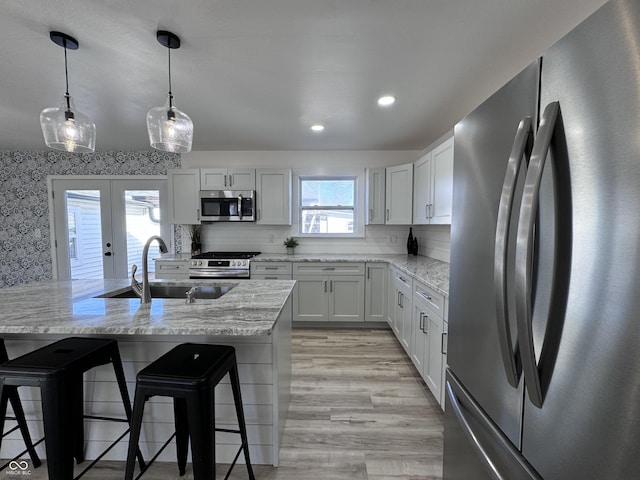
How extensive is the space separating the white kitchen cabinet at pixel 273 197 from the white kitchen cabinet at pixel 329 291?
0.76m

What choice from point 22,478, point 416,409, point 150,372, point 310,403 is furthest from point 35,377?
point 416,409

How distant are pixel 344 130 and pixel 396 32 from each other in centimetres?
167

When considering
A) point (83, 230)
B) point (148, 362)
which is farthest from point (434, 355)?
point (83, 230)

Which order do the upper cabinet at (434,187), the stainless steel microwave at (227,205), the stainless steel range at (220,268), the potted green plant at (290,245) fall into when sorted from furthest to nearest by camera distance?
the potted green plant at (290,245) < the stainless steel microwave at (227,205) < the stainless steel range at (220,268) < the upper cabinet at (434,187)

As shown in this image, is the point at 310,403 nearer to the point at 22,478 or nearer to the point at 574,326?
the point at 22,478

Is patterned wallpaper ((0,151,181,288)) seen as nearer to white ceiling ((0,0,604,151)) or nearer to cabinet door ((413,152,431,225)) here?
white ceiling ((0,0,604,151))

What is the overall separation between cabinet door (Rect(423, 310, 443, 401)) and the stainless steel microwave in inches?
103

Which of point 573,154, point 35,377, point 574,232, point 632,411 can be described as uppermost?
point 573,154

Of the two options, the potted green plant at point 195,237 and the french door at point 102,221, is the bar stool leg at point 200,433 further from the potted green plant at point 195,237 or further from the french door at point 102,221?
the french door at point 102,221

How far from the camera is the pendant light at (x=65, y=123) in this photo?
1668 mm

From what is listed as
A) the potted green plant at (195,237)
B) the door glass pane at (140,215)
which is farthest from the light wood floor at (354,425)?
the door glass pane at (140,215)

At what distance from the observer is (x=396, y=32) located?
1.59 metres

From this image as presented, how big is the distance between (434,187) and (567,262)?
241cm

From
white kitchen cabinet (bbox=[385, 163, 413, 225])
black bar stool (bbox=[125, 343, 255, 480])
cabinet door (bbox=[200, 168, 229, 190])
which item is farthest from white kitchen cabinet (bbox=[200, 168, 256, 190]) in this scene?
black bar stool (bbox=[125, 343, 255, 480])
